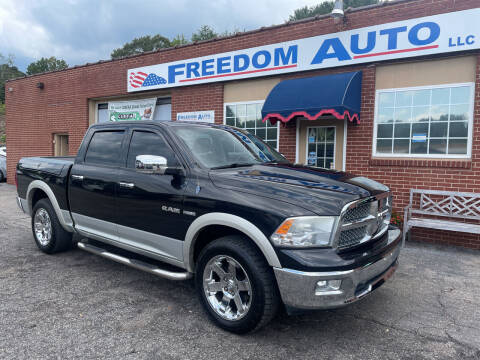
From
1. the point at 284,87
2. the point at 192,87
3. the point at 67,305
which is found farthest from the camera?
the point at 192,87

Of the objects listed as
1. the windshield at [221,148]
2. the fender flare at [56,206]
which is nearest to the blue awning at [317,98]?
the windshield at [221,148]

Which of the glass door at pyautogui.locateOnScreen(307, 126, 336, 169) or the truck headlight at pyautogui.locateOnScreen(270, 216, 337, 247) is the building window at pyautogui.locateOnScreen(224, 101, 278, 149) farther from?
the truck headlight at pyautogui.locateOnScreen(270, 216, 337, 247)

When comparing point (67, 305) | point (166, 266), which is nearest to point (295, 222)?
point (166, 266)

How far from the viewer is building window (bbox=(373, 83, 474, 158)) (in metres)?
6.66

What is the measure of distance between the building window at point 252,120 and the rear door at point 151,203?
5145mm

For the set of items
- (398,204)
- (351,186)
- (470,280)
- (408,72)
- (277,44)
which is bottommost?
(470,280)

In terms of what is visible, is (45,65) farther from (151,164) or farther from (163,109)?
(151,164)

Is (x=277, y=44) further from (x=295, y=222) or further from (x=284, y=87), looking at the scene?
(x=295, y=222)

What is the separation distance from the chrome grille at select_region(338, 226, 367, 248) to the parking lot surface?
873 mm

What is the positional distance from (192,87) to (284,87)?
3.37 metres

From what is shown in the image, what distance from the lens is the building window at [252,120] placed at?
895 cm

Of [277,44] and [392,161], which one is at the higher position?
[277,44]

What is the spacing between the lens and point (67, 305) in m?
3.70

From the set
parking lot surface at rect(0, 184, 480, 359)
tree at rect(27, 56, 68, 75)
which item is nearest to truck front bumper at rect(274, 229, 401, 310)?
parking lot surface at rect(0, 184, 480, 359)
